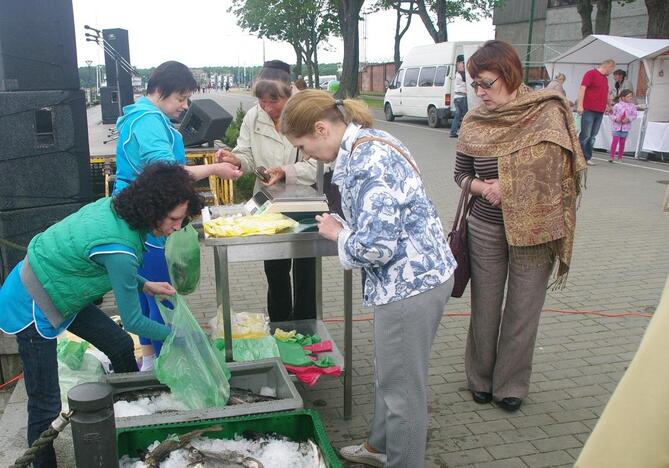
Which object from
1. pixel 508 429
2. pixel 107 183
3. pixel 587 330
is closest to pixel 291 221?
pixel 508 429

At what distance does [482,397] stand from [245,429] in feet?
5.25

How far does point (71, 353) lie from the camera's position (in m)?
3.28

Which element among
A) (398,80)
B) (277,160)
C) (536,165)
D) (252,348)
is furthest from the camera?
(398,80)

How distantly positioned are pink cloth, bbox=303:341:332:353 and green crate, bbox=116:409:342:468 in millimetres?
1103

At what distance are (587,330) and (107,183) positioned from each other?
197 inches

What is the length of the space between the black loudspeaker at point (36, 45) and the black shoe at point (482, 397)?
330 centimetres

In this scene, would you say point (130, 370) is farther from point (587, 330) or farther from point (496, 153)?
point (587, 330)

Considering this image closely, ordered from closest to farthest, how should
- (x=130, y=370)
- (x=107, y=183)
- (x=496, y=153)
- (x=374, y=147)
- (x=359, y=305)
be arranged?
1. (x=374, y=147)
2. (x=130, y=370)
3. (x=496, y=153)
4. (x=359, y=305)
5. (x=107, y=183)

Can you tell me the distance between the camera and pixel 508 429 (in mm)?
3232

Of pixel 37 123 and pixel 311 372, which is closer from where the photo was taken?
pixel 311 372

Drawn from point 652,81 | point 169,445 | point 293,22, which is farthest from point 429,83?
point 293,22

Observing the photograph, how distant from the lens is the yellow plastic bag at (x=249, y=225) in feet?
9.36

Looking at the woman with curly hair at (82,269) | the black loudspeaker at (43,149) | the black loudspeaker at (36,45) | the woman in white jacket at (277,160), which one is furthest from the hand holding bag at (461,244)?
the black loudspeaker at (36,45)

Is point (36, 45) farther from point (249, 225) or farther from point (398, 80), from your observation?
point (398, 80)
